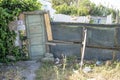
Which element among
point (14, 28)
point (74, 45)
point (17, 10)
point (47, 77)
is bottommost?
point (47, 77)

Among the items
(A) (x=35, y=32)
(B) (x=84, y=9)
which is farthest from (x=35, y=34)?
(B) (x=84, y=9)

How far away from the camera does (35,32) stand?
358 inches

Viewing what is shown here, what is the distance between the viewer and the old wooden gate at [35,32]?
904cm

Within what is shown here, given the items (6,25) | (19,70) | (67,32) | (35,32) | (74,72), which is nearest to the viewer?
(74,72)

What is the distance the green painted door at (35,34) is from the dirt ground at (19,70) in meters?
0.49

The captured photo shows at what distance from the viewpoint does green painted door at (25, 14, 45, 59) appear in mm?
9047

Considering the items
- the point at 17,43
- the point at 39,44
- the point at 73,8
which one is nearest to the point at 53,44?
the point at 39,44

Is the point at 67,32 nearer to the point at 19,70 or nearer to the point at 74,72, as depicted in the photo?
the point at 74,72

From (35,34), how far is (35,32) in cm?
7

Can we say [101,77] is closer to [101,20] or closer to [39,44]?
[39,44]

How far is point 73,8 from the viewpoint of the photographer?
2816 centimetres

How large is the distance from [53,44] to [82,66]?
134 centimetres

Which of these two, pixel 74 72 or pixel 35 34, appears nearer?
pixel 74 72

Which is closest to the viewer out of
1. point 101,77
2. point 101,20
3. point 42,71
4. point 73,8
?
point 101,77
